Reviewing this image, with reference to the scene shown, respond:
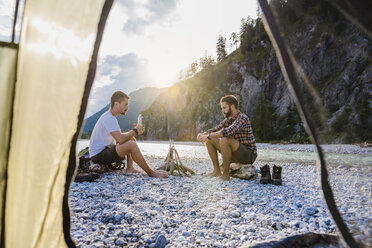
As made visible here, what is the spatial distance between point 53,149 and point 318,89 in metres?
1.77

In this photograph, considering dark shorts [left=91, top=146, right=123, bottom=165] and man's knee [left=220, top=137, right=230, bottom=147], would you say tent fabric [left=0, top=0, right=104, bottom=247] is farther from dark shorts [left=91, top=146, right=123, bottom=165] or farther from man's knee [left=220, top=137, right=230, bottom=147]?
man's knee [left=220, top=137, right=230, bottom=147]

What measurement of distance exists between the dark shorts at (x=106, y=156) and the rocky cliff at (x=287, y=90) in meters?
4.02

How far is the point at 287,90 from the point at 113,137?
24.2 m

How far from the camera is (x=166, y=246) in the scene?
7.54 ft

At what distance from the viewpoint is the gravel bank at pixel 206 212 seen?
54.2 inches

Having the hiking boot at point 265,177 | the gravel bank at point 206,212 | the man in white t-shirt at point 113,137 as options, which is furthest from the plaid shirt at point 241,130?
the man in white t-shirt at point 113,137

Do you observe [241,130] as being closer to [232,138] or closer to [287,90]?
[232,138]

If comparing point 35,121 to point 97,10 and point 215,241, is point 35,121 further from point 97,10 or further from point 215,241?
point 215,241

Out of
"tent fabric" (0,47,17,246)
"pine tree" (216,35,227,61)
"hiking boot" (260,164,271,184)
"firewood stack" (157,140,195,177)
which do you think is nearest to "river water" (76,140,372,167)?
"tent fabric" (0,47,17,246)

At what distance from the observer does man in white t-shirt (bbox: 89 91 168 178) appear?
5.25 meters

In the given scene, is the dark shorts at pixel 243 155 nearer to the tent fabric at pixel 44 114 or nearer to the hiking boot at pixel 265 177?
the hiking boot at pixel 265 177

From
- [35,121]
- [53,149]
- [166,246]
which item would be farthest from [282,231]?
[35,121]

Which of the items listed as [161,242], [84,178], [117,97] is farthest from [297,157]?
[161,242]

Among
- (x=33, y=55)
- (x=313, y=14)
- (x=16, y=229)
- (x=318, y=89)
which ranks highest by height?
(x=313, y=14)
